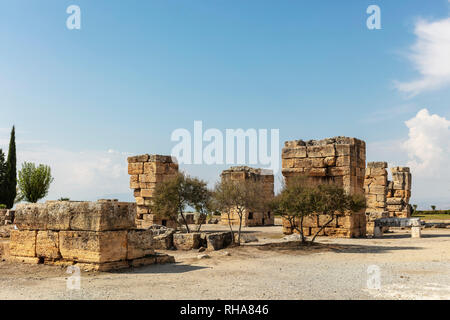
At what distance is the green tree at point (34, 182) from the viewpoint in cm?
3272

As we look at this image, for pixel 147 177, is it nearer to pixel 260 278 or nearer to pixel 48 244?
pixel 48 244

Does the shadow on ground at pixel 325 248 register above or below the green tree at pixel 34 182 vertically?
below

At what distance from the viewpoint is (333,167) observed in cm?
1775

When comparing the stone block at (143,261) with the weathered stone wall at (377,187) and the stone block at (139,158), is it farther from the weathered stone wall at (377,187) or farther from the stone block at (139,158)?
the weathered stone wall at (377,187)

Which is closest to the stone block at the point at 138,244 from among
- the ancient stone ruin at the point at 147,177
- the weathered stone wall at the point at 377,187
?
the ancient stone ruin at the point at 147,177

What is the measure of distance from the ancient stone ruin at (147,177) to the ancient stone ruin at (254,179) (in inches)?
265

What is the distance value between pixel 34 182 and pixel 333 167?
980 inches

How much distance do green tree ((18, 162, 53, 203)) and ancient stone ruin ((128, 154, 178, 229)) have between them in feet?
46.2

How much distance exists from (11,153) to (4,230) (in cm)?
1964

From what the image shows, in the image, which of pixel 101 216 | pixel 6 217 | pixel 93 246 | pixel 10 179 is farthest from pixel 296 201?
pixel 10 179

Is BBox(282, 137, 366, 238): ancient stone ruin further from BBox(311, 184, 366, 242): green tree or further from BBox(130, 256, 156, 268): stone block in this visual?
BBox(130, 256, 156, 268): stone block

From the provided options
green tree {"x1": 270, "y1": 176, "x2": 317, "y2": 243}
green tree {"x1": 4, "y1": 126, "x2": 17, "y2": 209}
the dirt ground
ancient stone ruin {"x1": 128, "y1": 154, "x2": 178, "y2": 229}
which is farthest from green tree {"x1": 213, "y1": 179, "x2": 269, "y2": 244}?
green tree {"x1": 4, "y1": 126, "x2": 17, "y2": 209}
